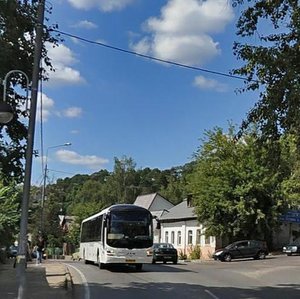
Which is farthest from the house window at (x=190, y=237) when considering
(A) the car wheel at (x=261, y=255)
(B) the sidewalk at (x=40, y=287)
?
(B) the sidewalk at (x=40, y=287)

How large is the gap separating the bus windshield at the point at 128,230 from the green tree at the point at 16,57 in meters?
12.6

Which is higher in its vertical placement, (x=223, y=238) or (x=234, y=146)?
(x=234, y=146)

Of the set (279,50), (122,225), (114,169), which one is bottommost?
(122,225)

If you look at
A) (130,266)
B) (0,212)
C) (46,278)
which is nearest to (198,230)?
(130,266)

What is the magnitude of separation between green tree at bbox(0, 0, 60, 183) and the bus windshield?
12.6 meters

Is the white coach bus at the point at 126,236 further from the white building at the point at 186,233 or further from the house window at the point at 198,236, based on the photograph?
the house window at the point at 198,236

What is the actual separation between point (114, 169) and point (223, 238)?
227ft

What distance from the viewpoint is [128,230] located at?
28.8 metres

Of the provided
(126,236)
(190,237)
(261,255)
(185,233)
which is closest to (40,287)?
(126,236)

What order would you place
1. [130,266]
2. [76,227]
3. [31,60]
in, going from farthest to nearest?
[76,227]
[130,266]
[31,60]

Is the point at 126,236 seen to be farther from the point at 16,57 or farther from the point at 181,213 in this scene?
the point at 181,213

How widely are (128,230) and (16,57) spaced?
16043 millimetres

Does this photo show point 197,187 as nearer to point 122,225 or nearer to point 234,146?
point 234,146

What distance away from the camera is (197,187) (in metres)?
53.6
